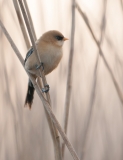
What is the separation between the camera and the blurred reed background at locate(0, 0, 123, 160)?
1.35 meters

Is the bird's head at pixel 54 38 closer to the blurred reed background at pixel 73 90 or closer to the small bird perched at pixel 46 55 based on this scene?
the small bird perched at pixel 46 55

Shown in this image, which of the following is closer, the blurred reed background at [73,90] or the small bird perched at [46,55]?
the small bird perched at [46,55]

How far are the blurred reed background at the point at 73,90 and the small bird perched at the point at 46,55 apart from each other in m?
0.12

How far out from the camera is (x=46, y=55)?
1.24 m

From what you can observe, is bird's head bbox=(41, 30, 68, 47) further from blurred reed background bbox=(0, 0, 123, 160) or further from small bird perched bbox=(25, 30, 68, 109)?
blurred reed background bbox=(0, 0, 123, 160)

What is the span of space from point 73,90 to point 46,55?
0.32 meters

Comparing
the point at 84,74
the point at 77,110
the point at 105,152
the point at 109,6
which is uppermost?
the point at 109,6

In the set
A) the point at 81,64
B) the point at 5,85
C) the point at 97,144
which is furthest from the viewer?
the point at 97,144

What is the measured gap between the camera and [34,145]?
140 cm

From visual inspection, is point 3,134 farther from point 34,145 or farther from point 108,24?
point 108,24

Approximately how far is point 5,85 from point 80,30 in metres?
A: 0.50

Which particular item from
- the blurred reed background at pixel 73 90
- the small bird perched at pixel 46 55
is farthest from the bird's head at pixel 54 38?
the blurred reed background at pixel 73 90

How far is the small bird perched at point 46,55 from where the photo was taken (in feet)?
4.05

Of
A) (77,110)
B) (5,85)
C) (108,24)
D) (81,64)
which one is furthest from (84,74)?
(5,85)
